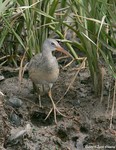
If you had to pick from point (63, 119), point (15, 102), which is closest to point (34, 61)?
point (15, 102)

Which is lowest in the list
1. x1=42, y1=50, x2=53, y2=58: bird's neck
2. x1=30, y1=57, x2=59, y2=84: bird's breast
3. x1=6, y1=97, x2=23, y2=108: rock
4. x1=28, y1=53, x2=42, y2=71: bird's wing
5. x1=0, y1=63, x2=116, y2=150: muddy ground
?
x1=0, y1=63, x2=116, y2=150: muddy ground

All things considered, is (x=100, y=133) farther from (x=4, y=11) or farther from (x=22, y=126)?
(x=4, y=11)

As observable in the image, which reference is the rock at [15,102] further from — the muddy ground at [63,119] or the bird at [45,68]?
the bird at [45,68]

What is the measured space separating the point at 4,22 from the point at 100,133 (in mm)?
1918

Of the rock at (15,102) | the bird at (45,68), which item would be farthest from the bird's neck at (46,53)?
the rock at (15,102)

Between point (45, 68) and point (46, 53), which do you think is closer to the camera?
point (45, 68)

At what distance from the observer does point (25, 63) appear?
7.34 metres

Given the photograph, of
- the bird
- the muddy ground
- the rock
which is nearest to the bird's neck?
the bird

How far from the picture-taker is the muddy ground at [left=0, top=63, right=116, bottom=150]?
238 inches

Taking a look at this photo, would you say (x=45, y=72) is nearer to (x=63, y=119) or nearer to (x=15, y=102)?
(x=15, y=102)

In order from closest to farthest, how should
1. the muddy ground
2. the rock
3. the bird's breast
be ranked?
the muddy ground < the rock < the bird's breast

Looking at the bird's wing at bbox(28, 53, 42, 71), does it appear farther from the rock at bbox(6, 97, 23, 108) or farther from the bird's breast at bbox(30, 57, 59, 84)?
the rock at bbox(6, 97, 23, 108)

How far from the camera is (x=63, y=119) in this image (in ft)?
21.0

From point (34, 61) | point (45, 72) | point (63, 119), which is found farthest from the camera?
point (34, 61)
